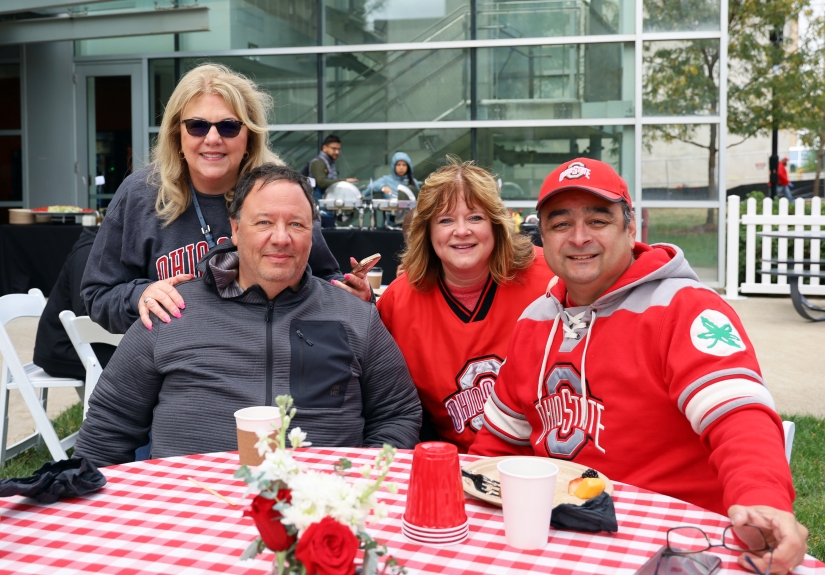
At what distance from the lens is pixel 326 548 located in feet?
3.51

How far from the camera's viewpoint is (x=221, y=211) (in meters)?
3.16

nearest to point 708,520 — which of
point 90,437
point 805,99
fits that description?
point 90,437

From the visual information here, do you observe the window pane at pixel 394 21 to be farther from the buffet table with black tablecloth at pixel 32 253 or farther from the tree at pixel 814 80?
the tree at pixel 814 80

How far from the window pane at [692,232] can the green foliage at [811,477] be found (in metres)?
7.02

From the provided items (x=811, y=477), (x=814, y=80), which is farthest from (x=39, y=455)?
(x=814, y=80)

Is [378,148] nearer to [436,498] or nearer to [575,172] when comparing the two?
[575,172]

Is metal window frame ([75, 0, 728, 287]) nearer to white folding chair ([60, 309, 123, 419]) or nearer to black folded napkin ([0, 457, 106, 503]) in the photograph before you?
white folding chair ([60, 309, 123, 419])

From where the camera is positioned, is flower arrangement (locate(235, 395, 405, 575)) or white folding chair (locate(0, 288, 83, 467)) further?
white folding chair (locate(0, 288, 83, 467))

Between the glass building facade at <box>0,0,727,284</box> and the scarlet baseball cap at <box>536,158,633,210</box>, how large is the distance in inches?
398

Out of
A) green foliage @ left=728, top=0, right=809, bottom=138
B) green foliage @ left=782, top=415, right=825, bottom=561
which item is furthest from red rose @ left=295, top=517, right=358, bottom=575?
green foliage @ left=728, top=0, right=809, bottom=138

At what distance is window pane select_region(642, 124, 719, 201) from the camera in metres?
12.2

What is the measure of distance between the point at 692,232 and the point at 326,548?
12098 millimetres

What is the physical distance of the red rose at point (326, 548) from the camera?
1.07 metres

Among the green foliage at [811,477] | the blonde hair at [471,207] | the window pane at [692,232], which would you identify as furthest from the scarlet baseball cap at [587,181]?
the window pane at [692,232]
